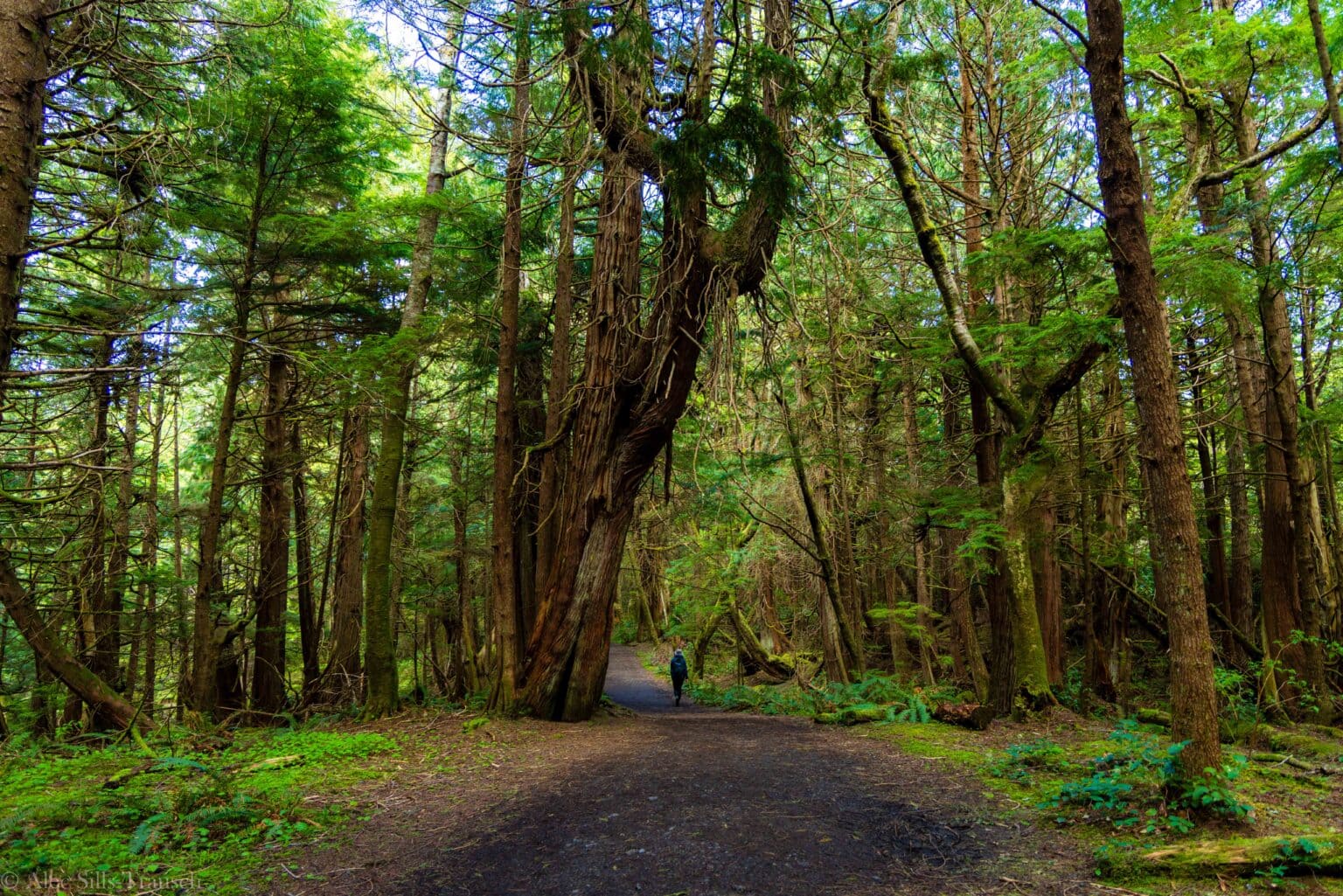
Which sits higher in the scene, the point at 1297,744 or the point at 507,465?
the point at 507,465

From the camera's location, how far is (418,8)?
5836mm

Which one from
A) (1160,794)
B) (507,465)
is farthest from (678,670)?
(1160,794)

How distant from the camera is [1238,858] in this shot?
3227mm

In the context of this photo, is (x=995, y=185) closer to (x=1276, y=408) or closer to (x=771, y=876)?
(x=1276, y=408)

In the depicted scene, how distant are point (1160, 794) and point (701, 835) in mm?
2849

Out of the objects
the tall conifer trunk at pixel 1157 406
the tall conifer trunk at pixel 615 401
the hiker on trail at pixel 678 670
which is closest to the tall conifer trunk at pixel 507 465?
the tall conifer trunk at pixel 615 401

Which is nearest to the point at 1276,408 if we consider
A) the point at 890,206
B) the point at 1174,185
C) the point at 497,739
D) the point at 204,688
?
the point at 1174,185

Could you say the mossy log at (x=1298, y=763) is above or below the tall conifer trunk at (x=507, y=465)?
below

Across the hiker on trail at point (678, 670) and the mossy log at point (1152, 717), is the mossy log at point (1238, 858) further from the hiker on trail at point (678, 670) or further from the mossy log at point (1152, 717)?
the hiker on trail at point (678, 670)

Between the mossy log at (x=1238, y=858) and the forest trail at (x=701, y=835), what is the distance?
9.6 inches

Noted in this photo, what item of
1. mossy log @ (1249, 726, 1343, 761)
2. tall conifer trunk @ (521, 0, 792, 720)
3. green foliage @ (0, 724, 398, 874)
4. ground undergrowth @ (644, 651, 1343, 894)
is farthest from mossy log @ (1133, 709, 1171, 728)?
green foliage @ (0, 724, 398, 874)

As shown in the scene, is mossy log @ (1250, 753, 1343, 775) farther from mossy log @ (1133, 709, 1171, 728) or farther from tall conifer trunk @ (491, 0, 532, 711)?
tall conifer trunk @ (491, 0, 532, 711)

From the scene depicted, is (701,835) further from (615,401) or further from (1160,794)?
(615,401)

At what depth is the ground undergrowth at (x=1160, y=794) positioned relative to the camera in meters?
3.19
